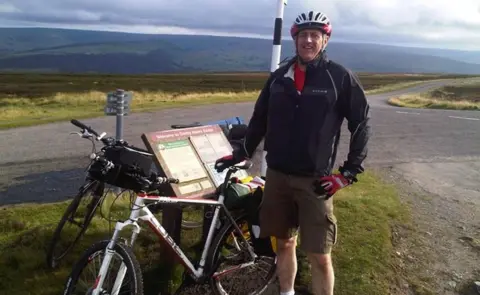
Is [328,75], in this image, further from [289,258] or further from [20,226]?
[20,226]

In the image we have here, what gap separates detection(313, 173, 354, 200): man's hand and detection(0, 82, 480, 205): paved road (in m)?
5.16

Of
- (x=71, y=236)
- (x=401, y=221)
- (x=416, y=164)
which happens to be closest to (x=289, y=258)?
(x=71, y=236)

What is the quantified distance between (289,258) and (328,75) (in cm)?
155

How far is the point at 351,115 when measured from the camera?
9.76 feet

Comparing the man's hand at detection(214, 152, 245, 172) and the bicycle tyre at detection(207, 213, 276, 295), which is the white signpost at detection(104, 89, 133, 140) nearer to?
the man's hand at detection(214, 152, 245, 172)

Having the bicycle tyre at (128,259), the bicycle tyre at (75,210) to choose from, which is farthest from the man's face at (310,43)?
the bicycle tyre at (75,210)

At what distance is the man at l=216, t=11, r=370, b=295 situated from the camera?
2.97 meters

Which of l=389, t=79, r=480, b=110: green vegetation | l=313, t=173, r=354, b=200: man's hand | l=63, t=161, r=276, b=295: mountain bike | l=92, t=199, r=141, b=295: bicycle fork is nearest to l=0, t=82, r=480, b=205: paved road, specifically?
l=63, t=161, r=276, b=295: mountain bike

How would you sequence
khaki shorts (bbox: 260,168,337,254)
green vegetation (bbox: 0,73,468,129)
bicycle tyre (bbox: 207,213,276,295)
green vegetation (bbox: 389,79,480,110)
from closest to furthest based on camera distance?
khaki shorts (bbox: 260,168,337,254), bicycle tyre (bbox: 207,213,276,295), green vegetation (bbox: 0,73,468,129), green vegetation (bbox: 389,79,480,110)

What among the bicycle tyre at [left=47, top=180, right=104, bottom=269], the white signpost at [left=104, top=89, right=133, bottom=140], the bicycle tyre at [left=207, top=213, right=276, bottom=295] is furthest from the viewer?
the white signpost at [left=104, top=89, right=133, bottom=140]

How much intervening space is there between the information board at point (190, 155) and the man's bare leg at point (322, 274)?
1396 millimetres

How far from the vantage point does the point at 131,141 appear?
1126 centimetres

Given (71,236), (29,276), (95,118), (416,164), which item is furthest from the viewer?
(95,118)

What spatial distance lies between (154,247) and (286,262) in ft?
5.30
